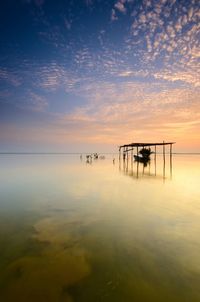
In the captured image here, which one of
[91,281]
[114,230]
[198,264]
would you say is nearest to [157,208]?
[114,230]

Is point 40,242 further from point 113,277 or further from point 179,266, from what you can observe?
point 179,266

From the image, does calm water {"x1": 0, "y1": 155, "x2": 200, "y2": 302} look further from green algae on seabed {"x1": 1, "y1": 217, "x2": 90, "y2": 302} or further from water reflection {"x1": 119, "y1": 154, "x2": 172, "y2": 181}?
water reflection {"x1": 119, "y1": 154, "x2": 172, "y2": 181}

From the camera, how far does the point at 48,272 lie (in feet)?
20.1

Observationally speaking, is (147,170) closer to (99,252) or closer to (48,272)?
(99,252)

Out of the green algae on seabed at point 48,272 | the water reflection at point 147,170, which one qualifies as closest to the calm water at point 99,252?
the green algae on seabed at point 48,272

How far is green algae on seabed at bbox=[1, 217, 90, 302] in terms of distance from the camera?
522cm

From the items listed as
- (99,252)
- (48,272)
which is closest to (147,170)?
(99,252)

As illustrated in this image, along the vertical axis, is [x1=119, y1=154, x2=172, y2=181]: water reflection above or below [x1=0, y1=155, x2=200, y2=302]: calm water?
above

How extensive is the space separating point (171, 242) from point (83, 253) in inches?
132

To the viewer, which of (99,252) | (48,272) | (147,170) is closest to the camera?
(48,272)

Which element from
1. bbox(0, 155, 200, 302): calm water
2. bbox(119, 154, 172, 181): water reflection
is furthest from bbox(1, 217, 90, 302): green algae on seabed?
bbox(119, 154, 172, 181): water reflection

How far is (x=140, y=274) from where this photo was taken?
6.14 m

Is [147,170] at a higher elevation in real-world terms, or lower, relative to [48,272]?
higher

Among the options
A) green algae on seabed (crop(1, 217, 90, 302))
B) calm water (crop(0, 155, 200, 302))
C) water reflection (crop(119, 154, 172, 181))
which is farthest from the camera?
water reflection (crop(119, 154, 172, 181))
